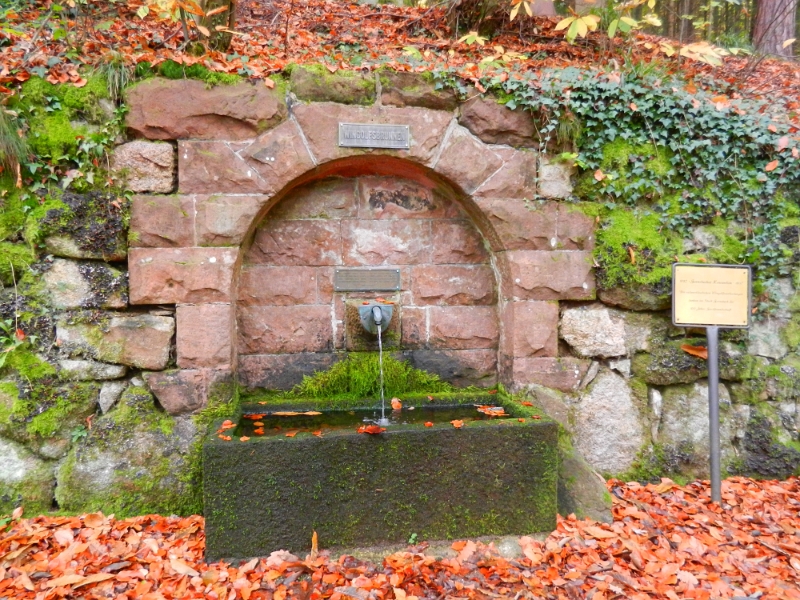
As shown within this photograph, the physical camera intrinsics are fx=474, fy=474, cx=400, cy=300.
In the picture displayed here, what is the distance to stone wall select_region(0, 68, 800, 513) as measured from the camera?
2959 mm

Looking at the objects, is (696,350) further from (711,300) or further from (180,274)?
(180,274)

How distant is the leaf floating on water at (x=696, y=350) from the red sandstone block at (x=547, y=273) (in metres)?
0.88

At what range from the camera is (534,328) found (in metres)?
3.37

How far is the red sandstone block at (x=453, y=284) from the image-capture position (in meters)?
3.65

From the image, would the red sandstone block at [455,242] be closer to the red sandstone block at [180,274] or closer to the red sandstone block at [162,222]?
the red sandstone block at [180,274]

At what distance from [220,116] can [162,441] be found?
211 cm

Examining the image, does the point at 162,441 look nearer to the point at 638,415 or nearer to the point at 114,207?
the point at 114,207

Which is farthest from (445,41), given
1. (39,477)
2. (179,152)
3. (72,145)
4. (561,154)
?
(39,477)

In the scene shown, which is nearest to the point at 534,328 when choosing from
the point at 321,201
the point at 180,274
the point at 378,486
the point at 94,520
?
the point at 378,486

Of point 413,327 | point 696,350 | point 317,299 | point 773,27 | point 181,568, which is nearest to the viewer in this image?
point 181,568

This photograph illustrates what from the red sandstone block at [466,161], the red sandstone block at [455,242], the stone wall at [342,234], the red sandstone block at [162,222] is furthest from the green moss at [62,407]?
the red sandstone block at [466,161]

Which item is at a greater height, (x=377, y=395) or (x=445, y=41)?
(x=445, y=41)

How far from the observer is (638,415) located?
11.4ft

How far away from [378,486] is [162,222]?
210cm
